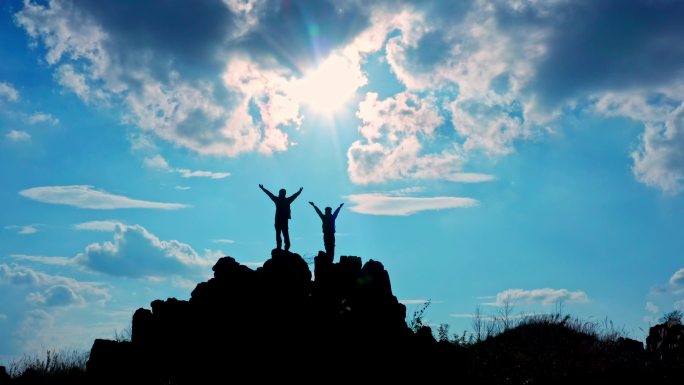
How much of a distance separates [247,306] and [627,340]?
75.3 feet

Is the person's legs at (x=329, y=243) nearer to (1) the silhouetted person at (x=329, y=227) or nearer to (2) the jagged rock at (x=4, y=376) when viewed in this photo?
(1) the silhouetted person at (x=329, y=227)

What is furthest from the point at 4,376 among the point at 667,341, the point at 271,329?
the point at 667,341

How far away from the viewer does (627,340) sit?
33.1 meters

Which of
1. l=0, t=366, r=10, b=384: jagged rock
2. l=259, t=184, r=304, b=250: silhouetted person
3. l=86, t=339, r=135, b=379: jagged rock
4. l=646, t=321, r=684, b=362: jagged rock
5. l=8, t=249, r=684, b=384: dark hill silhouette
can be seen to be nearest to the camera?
l=8, t=249, r=684, b=384: dark hill silhouette

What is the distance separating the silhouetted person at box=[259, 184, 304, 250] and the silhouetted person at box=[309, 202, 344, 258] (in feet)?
4.19

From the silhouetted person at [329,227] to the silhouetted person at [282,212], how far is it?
1277 millimetres

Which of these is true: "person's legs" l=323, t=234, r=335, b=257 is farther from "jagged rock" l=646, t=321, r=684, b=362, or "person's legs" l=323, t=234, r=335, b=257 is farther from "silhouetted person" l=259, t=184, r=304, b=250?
"jagged rock" l=646, t=321, r=684, b=362

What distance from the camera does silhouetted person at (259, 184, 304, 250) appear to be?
1051 inches

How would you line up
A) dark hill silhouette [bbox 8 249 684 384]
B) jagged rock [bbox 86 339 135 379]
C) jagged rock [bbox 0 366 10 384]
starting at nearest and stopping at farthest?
dark hill silhouette [bbox 8 249 684 384] < jagged rock [bbox 86 339 135 379] < jagged rock [bbox 0 366 10 384]

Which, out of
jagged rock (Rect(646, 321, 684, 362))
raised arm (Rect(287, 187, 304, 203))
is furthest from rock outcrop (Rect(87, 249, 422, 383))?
Result: jagged rock (Rect(646, 321, 684, 362))

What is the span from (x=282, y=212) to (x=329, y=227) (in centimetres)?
233

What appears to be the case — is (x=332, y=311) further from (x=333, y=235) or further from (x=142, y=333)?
(x=142, y=333)

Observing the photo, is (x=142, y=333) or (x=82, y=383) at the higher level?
(x=142, y=333)

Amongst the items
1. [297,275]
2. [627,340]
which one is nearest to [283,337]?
[297,275]
